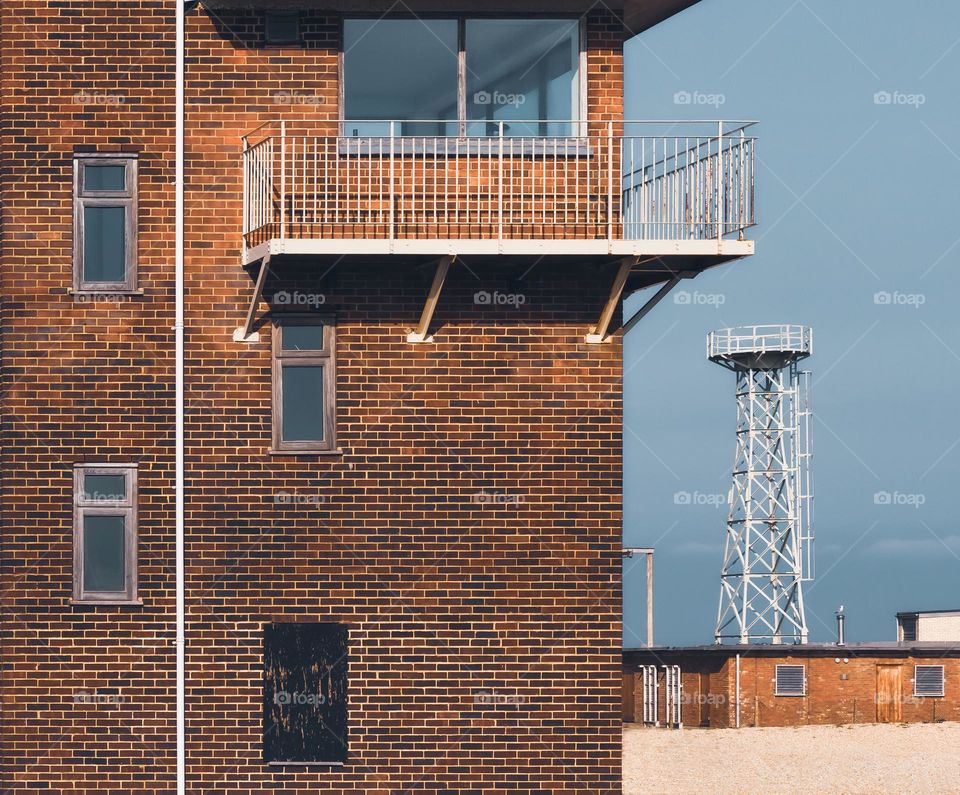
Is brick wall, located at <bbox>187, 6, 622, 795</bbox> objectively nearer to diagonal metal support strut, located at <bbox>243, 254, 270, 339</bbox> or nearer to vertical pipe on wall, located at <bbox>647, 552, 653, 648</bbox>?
diagonal metal support strut, located at <bbox>243, 254, 270, 339</bbox>

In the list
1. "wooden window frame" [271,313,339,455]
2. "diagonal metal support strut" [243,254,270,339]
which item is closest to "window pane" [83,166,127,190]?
"diagonal metal support strut" [243,254,270,339]

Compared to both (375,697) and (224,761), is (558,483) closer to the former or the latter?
(375,697)

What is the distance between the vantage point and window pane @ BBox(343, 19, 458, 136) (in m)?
22.2

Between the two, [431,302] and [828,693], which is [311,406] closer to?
[431,302]

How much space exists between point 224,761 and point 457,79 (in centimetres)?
861

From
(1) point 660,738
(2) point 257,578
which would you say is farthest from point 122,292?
(1) point 660,738

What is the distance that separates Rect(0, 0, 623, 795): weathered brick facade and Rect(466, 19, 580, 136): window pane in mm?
354

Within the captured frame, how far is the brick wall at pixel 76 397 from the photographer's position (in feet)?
70.8

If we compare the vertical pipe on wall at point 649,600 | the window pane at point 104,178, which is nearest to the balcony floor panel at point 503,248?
the window pane at point 104,178

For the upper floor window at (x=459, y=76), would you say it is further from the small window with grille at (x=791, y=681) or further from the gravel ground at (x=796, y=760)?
the small window with grille at (x=791, y=681)

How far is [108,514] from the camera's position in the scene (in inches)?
859

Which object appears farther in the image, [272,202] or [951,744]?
[951,744]

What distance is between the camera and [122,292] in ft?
72.0

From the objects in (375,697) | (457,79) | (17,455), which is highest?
(457,79)
